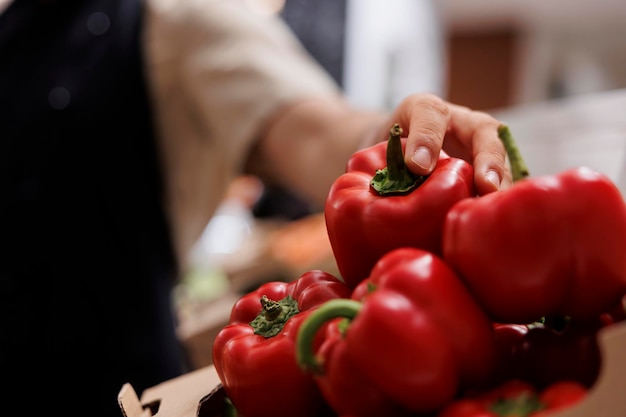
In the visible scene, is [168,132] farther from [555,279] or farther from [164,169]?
[555,279]

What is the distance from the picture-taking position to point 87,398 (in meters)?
1.31

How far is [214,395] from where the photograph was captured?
21.9 inches

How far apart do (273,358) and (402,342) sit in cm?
13

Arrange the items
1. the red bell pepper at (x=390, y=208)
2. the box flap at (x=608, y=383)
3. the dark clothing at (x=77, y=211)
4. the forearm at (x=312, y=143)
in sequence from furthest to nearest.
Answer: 1. the dark clothing at (x=77, y=211)
2. the forearm at (x=312, y=143)
3. the red bell pepper at (x=390, y=208)
4. the box flap at (x=608, y=383)

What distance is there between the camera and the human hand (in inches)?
19.8

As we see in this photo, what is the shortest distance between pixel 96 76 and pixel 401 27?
312 centimetres

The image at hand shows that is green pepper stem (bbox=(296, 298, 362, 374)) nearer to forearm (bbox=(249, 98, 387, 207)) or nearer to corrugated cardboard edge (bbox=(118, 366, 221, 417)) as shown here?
corrugated cardboard edge (bbox=(118, 366, 221, 417))

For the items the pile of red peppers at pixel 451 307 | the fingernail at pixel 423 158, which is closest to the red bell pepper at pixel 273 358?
the pile of red peppers at pixel 451 307

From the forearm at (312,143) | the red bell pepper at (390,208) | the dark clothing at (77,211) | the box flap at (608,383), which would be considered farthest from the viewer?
the dark clothing at (77,211)

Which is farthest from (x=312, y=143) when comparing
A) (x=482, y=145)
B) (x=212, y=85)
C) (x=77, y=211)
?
(x=482, y=145)

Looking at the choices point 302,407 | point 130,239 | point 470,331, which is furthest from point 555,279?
point 130,239

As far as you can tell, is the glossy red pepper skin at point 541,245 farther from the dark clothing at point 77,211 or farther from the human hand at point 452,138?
the dark clothing at point 77,211

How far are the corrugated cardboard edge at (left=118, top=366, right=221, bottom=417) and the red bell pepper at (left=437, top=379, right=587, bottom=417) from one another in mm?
211

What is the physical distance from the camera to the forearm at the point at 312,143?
1109 mm
